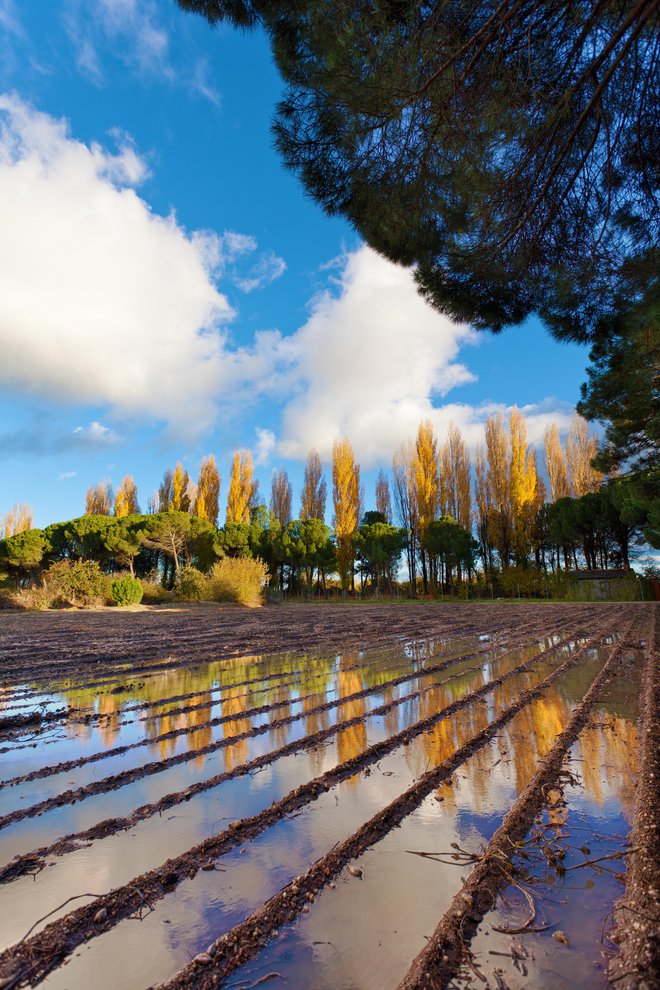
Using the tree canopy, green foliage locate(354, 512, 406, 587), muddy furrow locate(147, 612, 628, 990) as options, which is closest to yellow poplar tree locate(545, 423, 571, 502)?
green foliage locate(354, 512, 406, 587)

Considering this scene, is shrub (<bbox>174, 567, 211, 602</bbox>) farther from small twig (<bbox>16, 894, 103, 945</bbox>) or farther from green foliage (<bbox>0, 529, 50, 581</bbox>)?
small twig (<bbox>16, 894, 103, 945</bbox>)

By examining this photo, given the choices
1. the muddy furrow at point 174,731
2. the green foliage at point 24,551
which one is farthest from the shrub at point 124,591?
the muddy furrow at point 174,731

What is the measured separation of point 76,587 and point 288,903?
22320 mm

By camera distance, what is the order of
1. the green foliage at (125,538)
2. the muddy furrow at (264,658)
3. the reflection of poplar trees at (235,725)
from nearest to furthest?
the reflection of poplar trees at (235,725) < the muddy furrow at (264,658) < the green foliage at (125,538)

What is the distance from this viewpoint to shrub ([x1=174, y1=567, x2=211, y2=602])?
24603 millimetres

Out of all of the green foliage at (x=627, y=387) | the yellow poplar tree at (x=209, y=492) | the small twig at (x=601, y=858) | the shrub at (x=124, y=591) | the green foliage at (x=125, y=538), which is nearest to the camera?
the small twig at (x=601, y=858)

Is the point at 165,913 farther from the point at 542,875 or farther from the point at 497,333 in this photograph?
the point at 497,333

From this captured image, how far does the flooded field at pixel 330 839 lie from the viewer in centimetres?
123

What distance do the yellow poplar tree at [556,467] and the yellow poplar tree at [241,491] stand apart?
2339 cm

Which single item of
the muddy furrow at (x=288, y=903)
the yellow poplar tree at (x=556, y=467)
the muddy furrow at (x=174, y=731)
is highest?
the yellow poplar tree at (x=556, y=467)

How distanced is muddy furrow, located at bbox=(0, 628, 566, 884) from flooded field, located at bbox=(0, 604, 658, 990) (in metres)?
0.01

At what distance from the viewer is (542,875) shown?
5.16 feet

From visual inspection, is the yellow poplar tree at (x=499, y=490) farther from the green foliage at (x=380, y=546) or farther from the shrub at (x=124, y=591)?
the shrub at (x=124, y=591)

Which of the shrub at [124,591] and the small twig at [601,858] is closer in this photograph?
the small twig at [601,858]
